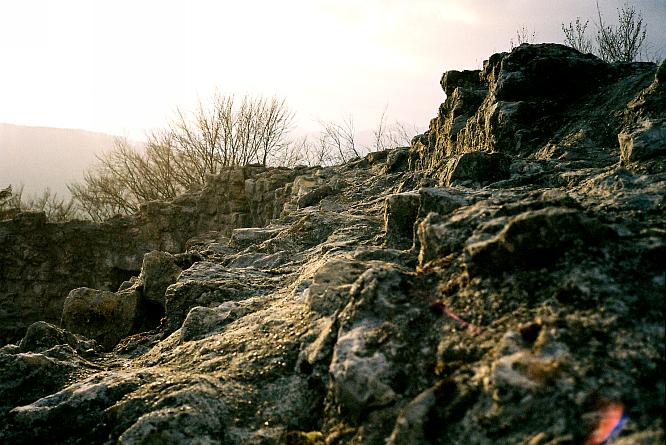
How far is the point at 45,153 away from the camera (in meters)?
98.9

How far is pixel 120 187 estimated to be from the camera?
23.0 metres

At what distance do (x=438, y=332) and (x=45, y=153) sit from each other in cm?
11562

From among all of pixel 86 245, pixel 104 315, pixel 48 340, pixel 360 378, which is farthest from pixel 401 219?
pixel 86 245

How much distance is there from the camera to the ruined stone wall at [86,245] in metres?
13.5

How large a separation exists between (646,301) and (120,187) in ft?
80.3

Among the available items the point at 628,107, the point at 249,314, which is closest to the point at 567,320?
the point at 249,314

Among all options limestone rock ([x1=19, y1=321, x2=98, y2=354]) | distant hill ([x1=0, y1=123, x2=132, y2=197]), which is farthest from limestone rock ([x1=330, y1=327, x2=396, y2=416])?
distant hill ([x1=0, y1=123, x2=132, y2=197])

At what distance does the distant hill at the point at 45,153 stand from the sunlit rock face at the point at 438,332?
3439 inches

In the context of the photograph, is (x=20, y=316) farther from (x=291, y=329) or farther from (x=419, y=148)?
(x=291, y=329)

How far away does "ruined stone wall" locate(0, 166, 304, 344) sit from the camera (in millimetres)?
13484

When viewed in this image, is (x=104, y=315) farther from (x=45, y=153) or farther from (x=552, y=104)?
(x=45, y=153)

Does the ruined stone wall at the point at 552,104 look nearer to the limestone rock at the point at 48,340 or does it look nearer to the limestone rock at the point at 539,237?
the limestone rock at the point at 539,237

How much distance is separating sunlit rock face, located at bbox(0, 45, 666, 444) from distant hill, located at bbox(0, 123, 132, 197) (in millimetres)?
87342

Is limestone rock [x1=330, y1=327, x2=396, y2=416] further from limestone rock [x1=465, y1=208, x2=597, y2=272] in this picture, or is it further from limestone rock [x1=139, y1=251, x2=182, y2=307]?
limestone rock [x1=139, y1=251, x2=182, y2=307]
